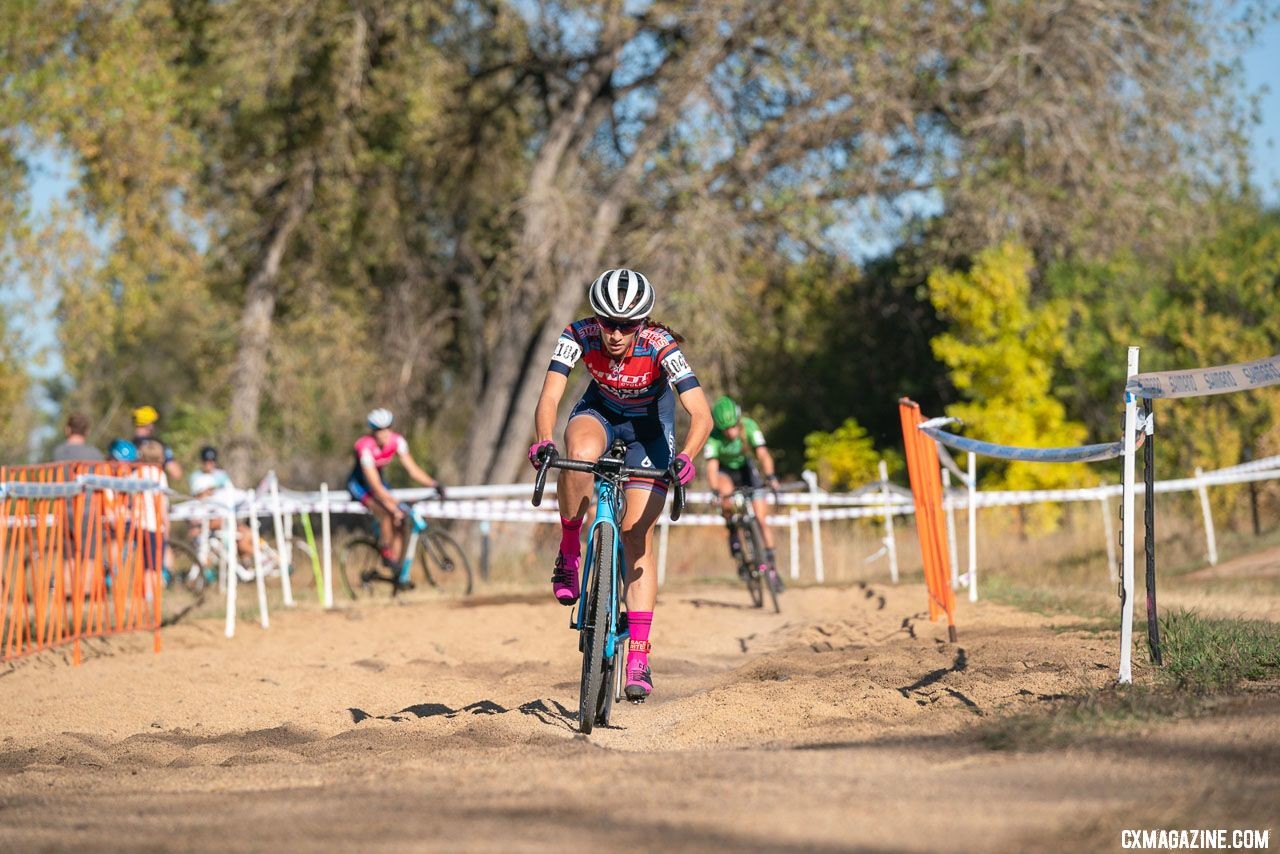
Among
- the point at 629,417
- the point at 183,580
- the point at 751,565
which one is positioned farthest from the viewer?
the point at 183,580

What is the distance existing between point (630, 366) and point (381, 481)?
8.85 m

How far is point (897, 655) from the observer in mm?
8664

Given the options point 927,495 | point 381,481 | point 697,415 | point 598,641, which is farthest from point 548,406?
point 381,481

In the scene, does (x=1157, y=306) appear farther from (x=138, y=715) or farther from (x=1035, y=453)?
(x=138, y=715)

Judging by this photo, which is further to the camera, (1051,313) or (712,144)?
(1051,313)

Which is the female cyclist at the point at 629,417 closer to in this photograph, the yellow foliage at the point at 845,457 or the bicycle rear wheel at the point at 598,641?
the bicycle rear wheel at the point at 598,641

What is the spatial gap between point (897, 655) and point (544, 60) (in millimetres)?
18106

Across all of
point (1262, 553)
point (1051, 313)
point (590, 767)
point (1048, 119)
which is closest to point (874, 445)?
point (1051, 313)

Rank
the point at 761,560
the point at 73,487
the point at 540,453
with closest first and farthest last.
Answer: the point at 540,453 < the point at 73,487 < the point at 761,560

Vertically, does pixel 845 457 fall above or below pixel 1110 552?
above

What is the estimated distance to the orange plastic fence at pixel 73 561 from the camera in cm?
1006

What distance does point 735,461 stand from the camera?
1398 cm

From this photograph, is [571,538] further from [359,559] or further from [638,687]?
[359,559]

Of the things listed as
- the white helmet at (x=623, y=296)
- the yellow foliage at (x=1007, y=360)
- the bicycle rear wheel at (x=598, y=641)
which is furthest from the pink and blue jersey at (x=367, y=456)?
the yellow foliage at (x=1007, y=360)
